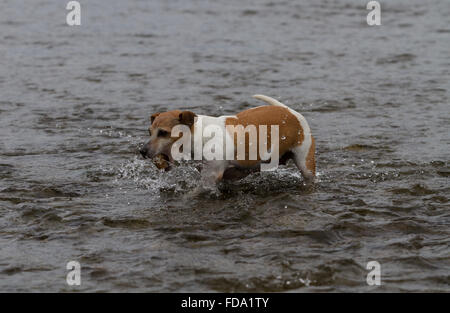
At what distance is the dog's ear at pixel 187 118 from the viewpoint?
7852 mm

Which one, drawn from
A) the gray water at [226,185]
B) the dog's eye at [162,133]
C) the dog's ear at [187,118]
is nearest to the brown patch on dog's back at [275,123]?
the dog's ear at [187,118]

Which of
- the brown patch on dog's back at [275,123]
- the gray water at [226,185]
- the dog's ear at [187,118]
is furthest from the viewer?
the brown patch on dog's back at [275,123]

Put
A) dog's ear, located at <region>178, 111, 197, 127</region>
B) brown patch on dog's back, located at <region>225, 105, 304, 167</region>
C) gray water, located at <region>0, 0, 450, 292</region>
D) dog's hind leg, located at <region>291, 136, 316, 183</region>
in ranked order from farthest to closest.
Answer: dog's hind leg, located at <region>291, 136, 316, 183</region>, brown patch on dog's back, located at <region>225, 105, 304, 167</region>, dog's ear, located at <region>178, 111, 197, 127</region>, gray water, located at <region>0, 0, 450, 292</region>

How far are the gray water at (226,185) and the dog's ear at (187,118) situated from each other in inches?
30.5

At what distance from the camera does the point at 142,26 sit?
71.3 ft

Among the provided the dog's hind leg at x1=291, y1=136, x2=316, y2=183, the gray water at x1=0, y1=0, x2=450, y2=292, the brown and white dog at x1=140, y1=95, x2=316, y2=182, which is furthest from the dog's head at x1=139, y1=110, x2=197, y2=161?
the dog's hind leg at x1=291, y1=136, x2=316, y2=183

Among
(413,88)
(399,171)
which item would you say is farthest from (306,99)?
(399,171)

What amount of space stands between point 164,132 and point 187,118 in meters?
0.27

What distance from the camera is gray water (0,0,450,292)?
6578 mm

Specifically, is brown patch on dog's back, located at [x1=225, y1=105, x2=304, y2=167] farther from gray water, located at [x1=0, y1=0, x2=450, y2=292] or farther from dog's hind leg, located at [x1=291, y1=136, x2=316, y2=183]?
gray water, located at [x1=0, y1=0, x2=450, y2=292]

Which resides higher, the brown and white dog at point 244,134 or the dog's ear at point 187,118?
the dog's ear at point 187,118

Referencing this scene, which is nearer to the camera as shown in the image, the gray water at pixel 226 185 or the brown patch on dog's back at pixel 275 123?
the gray water at pixel 226 185

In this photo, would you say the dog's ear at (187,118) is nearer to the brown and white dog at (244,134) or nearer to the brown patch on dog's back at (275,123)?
the brown and white dog at (244,134)

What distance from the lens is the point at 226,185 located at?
8.92m
